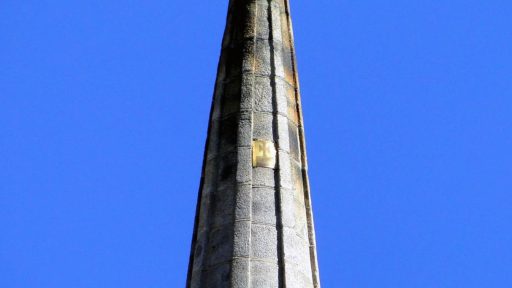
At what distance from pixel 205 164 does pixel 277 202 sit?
1.16 m

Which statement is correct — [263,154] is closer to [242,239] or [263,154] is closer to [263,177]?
[263,177]

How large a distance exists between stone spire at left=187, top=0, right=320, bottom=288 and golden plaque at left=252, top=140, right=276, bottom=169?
0.01 m

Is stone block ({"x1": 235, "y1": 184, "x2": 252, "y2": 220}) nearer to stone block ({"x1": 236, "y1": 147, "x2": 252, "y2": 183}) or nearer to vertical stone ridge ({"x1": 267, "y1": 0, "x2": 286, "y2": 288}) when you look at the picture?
stone block ({"x1": 236, "y1": 147, "x2": 252, "y2": 183})

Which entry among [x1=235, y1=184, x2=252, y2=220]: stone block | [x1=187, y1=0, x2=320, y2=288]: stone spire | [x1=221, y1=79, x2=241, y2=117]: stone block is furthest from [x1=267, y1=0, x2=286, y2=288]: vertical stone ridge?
[x1=221, y1=79, x2=241, y2=117]: stone block

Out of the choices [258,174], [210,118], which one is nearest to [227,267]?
[258,174]

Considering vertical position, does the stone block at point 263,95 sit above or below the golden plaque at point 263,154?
above

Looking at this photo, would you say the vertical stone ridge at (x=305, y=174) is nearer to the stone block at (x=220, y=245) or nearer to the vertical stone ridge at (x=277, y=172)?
the vertical stone ridge at (x=277, y=172)

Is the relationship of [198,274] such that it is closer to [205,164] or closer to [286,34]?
[205,164]

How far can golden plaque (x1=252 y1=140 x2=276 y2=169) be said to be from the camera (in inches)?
420

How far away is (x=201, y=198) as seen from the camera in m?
10.8

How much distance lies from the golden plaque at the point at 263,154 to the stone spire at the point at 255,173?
0.01 m

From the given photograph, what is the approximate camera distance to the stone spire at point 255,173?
32.4 feet

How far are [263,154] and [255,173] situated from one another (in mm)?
268

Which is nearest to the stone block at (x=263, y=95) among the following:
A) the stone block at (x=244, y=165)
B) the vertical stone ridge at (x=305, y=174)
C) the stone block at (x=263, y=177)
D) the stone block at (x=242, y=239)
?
the vertical stone ridge at (x=305, y=174)
